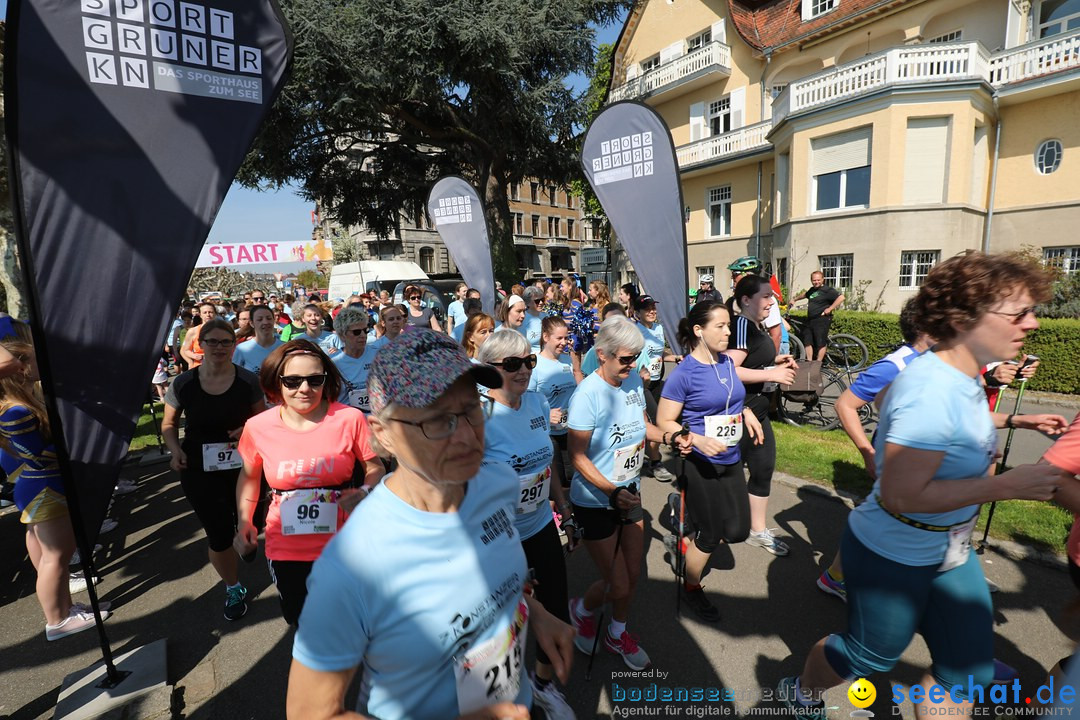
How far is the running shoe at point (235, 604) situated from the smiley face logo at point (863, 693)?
3746 mm

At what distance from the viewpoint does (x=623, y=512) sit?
8.93 ft

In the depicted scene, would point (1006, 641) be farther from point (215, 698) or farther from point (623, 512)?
point (215, 698)

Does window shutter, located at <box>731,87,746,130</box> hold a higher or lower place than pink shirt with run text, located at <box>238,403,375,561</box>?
higher

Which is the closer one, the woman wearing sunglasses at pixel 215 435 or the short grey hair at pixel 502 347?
the short grey hair at pixel 502 347

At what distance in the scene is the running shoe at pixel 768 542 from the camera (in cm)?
391

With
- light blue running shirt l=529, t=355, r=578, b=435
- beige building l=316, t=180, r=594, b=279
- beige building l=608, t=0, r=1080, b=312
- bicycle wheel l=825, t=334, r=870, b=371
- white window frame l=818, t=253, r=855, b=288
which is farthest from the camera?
beige building l=316, t=180, r=594, b=279

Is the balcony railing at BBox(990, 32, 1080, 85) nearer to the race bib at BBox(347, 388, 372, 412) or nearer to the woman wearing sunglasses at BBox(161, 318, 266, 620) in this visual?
the race bib at BBox(347, 388, 372, 412)

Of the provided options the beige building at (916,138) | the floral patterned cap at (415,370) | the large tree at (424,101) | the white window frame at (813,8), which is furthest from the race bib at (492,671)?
the white window frame at (813,8)

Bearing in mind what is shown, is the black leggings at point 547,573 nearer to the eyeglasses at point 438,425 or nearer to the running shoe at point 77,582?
the eyeglasses at point 438,425

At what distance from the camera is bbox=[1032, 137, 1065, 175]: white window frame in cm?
1444

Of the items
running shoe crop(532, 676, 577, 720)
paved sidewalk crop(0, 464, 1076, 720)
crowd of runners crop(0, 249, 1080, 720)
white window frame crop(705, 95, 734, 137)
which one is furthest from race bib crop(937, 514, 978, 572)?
white window frame crop(705, 95, 734, 137)

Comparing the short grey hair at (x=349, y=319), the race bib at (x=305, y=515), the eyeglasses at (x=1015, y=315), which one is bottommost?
the race bib at (x=305, y=515)

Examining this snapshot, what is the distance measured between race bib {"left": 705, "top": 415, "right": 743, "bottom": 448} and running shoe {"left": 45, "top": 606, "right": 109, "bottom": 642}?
14.3 feet

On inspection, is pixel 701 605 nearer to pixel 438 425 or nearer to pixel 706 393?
pixel 706 393
